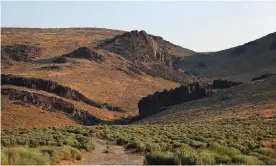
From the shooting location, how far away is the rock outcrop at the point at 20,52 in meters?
107

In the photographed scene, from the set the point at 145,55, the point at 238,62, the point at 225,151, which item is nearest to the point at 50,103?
the point at 225,151

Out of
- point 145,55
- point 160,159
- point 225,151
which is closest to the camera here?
point 160,159

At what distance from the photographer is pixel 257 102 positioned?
58344 mm

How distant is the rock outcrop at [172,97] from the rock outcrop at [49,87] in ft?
19.4

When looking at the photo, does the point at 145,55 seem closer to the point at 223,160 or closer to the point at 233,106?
the point at 233,106

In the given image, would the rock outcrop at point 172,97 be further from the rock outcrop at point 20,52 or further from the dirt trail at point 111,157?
the dirt trail at point 111,157

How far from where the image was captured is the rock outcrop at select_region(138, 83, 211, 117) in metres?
78.8

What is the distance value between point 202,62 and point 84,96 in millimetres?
102446

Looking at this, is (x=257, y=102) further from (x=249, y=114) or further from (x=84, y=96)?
(x=84, y=96)

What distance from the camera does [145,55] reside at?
128 meters

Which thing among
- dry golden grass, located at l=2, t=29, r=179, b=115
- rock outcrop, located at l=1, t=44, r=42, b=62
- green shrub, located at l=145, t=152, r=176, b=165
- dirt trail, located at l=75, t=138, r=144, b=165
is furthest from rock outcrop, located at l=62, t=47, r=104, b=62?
green shrub, located at l=145, t=152, r=176, b=165

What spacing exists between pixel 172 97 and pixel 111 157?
2379 inches

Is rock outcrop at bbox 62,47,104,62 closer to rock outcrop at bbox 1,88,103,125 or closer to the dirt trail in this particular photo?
rock outcrop at bbox 1,88,103,125

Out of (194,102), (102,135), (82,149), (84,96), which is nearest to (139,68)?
(84,96)
